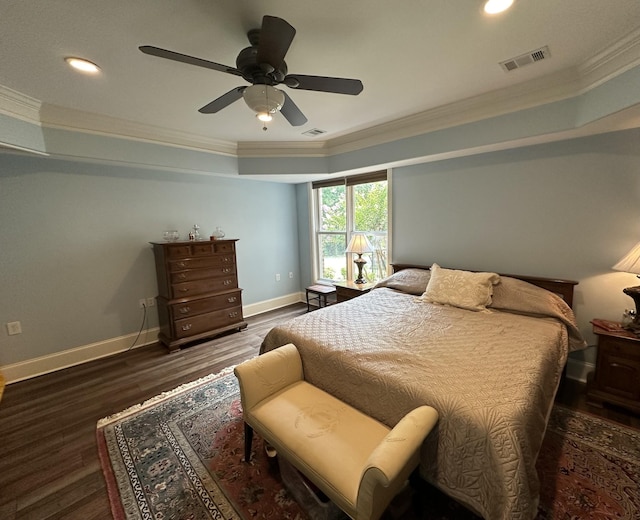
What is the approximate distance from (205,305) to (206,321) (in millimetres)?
214

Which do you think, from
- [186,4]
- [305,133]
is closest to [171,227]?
[305,133]

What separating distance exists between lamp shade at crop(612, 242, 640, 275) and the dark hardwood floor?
1.08 metres

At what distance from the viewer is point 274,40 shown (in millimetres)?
1316

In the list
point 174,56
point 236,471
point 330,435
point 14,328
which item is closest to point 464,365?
point 330,435

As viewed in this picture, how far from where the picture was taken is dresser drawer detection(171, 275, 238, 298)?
3.43 m

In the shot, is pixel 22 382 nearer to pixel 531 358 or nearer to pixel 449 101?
pixel 531 358

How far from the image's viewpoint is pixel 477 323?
2156 mm

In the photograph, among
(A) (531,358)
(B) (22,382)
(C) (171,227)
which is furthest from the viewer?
(C) (171,227)

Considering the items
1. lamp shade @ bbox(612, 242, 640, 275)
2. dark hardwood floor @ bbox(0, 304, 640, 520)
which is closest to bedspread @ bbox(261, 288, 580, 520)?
lamp shade @ bbox(612, 242, 640, 275)

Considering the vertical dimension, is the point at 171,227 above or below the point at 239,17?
below

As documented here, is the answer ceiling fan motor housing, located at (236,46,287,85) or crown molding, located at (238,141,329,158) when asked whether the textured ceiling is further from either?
crown molding, located at (238,141,329,158)

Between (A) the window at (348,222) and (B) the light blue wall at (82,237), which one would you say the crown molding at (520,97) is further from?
(B) the light blue wall at (82,237)

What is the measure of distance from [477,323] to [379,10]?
215 centimetres

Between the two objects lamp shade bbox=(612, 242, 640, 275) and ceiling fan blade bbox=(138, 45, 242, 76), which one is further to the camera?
lamp shade bbox=(612, 242, 640, 275)
